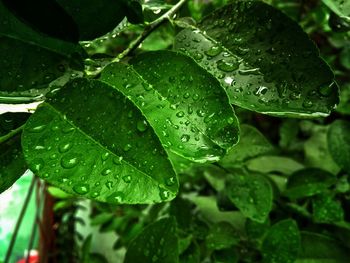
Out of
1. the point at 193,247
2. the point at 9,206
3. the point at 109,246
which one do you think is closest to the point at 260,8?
the point at 193,247

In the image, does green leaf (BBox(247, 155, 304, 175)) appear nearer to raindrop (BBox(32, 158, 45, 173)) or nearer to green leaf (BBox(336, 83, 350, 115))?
green leaf (BBox(336, 83, 350, 115))

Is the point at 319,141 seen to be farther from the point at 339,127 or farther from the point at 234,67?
the point at 234,67

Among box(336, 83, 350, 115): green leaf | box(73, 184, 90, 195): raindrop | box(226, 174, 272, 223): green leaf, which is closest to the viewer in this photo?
box(73, 184, 90, 195): raindrop

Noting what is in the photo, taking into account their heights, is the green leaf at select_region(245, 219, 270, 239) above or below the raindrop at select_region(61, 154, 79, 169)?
below

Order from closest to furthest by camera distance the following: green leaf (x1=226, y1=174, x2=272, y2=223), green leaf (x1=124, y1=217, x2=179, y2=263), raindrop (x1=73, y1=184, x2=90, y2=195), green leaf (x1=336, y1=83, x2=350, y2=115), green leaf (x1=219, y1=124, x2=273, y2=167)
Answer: raindrop (x1=73, y1=184, x2=90, y2=195) → green leaf (x1=124, y1=217, x2=179, y2=263) → green leaf (x1=226, y1=174, x2=272, y2=223) → green leaf (x1=219, y1=124, x2=273, y2=167) → green leaf (x1=336, y1=83, x2=350, y2=115)

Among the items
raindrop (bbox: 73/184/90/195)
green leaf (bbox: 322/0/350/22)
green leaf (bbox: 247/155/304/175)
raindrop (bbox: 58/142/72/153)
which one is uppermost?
green leaf (bbox: 322/0/350/22)

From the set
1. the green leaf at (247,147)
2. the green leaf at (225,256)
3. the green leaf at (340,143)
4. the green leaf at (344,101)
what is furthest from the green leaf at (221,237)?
the green leaf at (344,101)

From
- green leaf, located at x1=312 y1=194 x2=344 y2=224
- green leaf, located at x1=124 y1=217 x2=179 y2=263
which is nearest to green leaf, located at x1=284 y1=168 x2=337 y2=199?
green leaf, located at x1=312 y1=194 x2=344 y2=224

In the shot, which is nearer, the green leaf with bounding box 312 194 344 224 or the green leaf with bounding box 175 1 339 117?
the green leaf with bounding box 175 1 339 117
